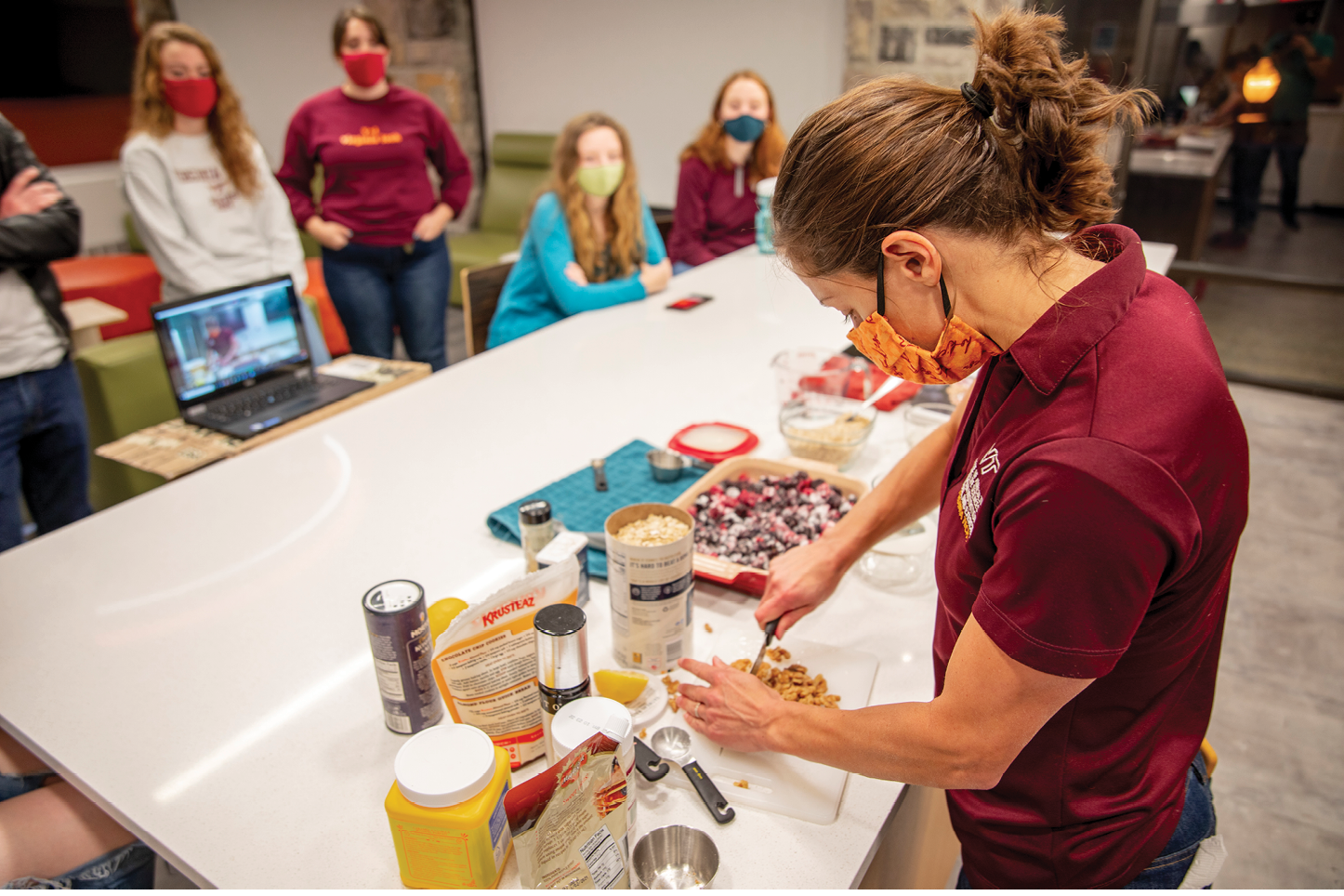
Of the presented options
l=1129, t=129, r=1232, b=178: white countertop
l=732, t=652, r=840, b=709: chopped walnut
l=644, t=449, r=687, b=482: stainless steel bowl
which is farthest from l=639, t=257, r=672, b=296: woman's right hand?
l=1129, t=129, r=1232, b=178: white countertop

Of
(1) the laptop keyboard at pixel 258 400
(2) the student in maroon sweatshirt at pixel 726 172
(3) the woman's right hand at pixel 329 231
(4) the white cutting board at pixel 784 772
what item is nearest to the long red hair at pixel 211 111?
(3) the woman's right hand at pixel 329 231

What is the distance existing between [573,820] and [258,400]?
6.33ft

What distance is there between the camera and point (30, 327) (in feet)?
6.82

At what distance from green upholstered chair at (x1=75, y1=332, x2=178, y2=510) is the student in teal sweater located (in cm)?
136

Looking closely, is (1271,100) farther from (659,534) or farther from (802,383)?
(659,534)

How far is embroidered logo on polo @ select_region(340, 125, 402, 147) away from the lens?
3.10 m

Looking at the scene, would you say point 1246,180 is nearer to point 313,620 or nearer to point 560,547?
point 560,547

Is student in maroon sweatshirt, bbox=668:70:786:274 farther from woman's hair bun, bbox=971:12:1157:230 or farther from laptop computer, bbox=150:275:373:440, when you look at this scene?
woman's hair bun, bbox=971:12:1157:230

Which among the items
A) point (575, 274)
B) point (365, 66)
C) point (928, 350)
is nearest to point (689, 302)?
point (575, 274)

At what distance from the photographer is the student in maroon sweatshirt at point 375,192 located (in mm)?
3096

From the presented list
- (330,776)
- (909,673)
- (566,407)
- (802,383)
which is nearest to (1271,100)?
(802,383)

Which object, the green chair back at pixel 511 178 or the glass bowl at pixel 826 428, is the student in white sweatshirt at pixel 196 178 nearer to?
the glass bowl at pixel 826 428

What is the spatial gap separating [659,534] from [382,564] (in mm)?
549

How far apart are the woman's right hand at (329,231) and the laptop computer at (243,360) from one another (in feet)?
2.69
